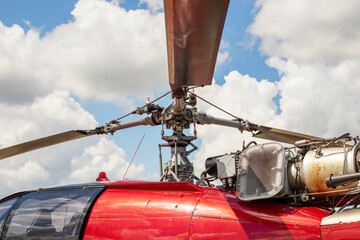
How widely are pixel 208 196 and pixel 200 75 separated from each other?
5.09 feet

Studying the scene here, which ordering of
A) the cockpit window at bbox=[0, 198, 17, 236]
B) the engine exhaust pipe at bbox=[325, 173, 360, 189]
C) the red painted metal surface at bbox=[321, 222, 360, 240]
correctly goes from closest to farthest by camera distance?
1. the red painted metal surface at bbox=[321, 222, 360, 240]
2. the engine exhaust pipe at bbox=[325, 173, 360, 189]
3. the cockpit window at bbox=[0, 198, 17, 236]

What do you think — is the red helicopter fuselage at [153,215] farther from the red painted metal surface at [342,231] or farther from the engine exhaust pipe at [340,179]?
the engine exhaust pipe at [340,179]

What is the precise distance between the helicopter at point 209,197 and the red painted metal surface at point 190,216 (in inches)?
0.5

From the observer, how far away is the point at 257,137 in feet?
29.3

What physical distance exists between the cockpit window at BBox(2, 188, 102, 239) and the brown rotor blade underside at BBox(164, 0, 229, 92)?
2.17 meters

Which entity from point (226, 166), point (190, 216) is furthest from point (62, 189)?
point (226, 166)

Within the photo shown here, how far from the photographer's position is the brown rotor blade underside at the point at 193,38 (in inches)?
122

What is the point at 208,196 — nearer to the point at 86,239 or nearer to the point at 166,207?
the point at 166,207

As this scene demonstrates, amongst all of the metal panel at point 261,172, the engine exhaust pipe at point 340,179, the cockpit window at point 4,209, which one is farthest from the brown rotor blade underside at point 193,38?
the cockpit window at point 4,209

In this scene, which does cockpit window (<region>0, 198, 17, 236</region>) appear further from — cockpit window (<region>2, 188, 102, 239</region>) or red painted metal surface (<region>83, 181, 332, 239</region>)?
red painted metal surface (<region>83, 181, 332, 239</region>)

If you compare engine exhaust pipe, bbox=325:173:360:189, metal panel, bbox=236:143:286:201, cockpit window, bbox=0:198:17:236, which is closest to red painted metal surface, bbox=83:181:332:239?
metal panel, bbox=236:143:286:201

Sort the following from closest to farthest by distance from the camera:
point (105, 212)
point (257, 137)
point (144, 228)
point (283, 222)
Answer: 1. point (283, 222)
2. point (144, 228)
3. point (105, 212)
4. point (257, 137)

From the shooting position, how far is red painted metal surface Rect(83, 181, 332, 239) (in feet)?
13.5

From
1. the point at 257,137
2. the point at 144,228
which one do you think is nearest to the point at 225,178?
the point at 144,228
